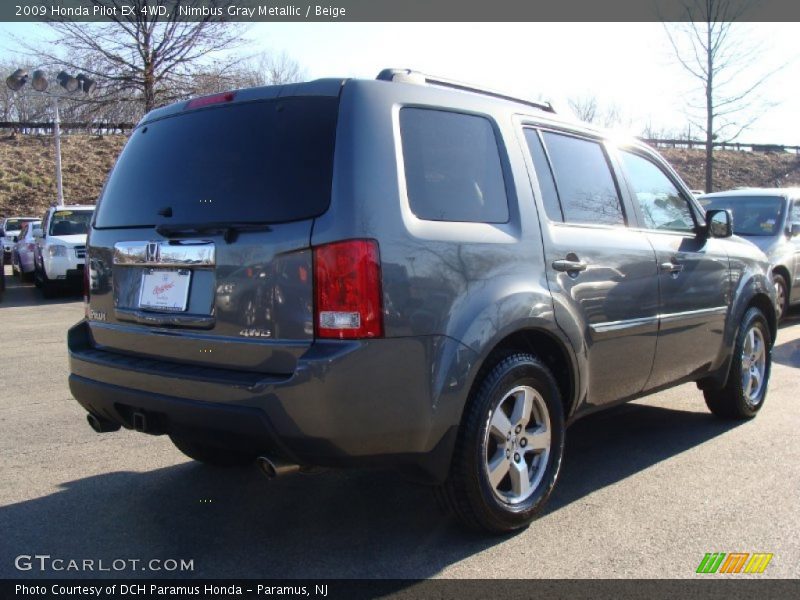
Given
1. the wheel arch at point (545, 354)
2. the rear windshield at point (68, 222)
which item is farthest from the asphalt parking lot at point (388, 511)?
the rear windshield at point (68, 222)

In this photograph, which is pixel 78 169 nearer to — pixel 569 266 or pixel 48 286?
pixel 48 286

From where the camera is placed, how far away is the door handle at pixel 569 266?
3686 millimetres

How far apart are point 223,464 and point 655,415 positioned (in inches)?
127

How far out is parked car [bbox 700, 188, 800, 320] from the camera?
9.95 meters

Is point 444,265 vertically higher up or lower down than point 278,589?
higher up

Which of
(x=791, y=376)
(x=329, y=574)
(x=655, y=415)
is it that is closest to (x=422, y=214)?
(x=329, y=574)

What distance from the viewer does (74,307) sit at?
13.4 meters

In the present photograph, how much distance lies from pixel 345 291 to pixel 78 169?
38689 mm

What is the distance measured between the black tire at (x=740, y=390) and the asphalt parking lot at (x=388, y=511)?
0.10 m

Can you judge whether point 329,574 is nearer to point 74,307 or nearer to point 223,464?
point 223,464

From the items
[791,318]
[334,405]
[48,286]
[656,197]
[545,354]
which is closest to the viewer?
[334,405]

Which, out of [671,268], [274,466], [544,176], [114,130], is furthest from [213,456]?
[114,130]

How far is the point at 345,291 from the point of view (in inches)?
113

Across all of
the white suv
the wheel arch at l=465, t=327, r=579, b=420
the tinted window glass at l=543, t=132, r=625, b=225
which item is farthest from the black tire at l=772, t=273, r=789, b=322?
the white suv
